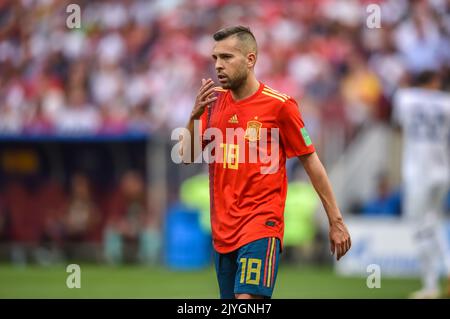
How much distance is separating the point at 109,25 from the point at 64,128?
4.01 meters

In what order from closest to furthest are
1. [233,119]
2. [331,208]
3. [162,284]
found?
[331,208] < [233,119] < [162,284]

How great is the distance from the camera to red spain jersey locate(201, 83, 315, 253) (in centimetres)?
668

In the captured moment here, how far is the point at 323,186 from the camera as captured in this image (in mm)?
6738

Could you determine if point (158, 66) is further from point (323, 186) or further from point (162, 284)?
point (323, 186)

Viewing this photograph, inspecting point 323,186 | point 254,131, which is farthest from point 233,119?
point 323,186

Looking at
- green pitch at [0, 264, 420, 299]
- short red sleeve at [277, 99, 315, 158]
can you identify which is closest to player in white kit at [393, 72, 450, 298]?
green pitch at [0, 264, 420, 299]

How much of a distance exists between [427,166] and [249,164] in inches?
251

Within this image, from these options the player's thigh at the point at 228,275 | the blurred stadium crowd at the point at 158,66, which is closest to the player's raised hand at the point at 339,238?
the player's thigh at the point at 228,275

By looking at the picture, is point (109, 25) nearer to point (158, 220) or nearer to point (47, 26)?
point (47, 26)

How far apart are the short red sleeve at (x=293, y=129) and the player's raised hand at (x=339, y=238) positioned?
550 millimetres

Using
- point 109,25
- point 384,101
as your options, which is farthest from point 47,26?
point 384,101

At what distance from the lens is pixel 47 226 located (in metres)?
21.1
